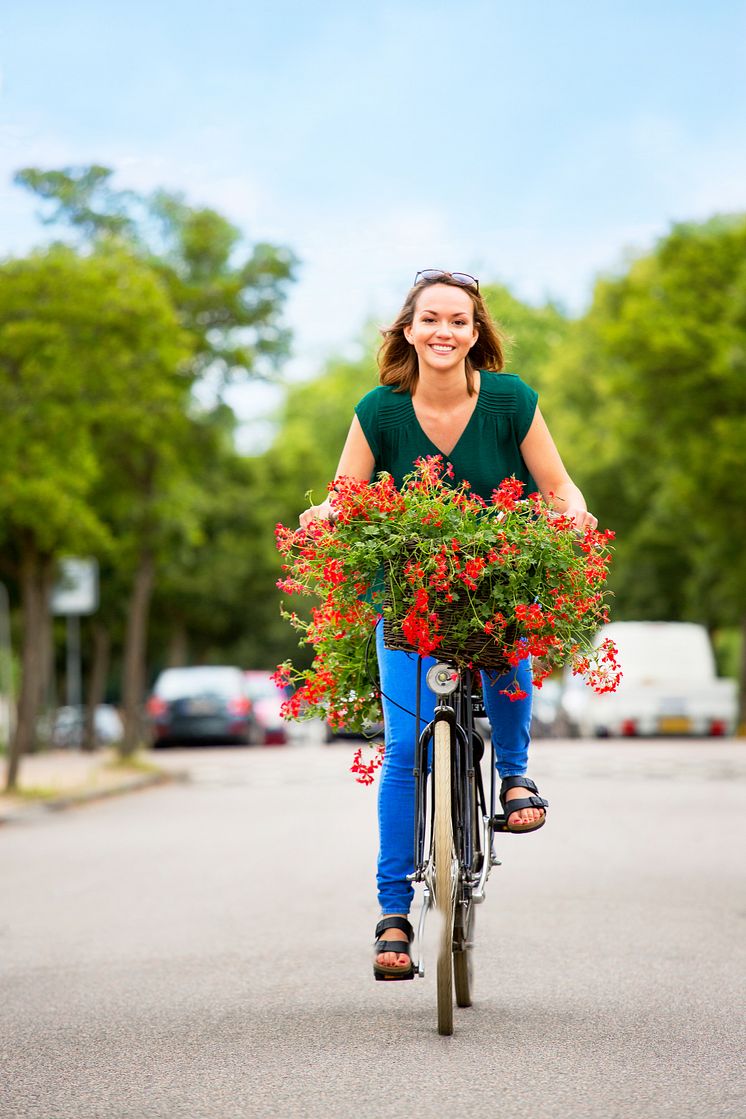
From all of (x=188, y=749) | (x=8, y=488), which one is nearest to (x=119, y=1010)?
(x=8, y=488)

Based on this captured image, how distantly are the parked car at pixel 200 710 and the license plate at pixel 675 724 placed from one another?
8.08 m

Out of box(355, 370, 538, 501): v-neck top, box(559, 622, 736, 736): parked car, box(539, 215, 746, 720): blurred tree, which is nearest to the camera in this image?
box(355, 370, 538, 501): v-neck top

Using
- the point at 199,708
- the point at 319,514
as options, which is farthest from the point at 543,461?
the point at 199,708

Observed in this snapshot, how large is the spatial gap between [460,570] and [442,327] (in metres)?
0.93

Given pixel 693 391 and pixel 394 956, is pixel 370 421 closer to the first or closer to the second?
pixel 394 956

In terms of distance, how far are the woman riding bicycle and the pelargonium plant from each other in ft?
0.69

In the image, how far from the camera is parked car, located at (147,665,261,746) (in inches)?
1276

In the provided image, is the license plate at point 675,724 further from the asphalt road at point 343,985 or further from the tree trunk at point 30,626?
the asphalt road at point 343,985

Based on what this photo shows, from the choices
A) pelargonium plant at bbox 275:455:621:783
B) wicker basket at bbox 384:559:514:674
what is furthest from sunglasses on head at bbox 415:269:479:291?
wicker basket at bbox 384:559:514:674

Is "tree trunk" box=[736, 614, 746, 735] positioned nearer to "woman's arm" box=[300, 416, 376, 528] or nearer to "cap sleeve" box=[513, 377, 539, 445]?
"cap sleeve" box=[513, 377, 539, 445]

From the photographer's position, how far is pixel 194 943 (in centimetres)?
773

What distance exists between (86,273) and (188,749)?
1761 centimetres

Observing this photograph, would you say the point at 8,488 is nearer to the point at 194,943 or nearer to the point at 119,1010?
the point at 194,943

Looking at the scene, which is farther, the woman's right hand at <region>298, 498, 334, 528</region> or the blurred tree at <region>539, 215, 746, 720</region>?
the blurred tree at <region>539, 215, 746, 720</region>
